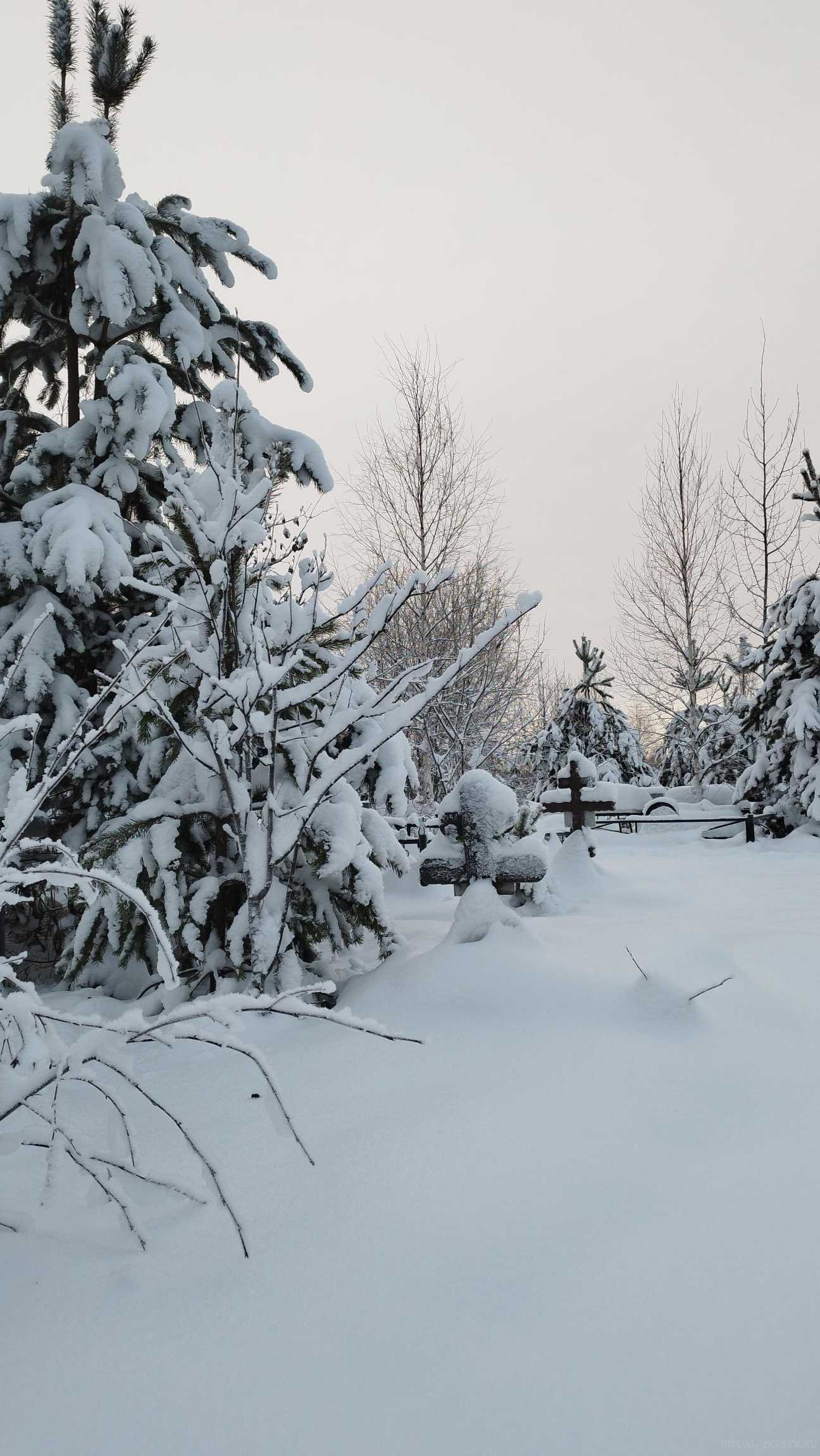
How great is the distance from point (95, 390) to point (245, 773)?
3128 millimetres

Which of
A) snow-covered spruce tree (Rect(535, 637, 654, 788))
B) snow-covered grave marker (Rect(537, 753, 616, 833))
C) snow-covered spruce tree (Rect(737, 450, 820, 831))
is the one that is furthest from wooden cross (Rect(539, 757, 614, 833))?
snow-covered spruce tree (Rect(535, 637, 654, 788))

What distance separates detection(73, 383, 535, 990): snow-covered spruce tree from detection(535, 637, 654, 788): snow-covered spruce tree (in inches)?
577

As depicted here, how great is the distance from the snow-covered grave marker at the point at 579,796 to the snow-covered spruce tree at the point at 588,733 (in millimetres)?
11182

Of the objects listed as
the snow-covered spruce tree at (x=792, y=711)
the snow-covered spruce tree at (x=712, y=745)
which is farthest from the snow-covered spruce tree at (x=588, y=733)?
the snow-covered spruce tree at (x=792, y=711)

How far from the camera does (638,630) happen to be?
19.1 metres

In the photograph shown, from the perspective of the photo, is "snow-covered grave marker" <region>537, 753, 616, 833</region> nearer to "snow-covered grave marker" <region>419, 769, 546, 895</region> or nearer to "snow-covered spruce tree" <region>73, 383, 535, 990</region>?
"snow-covered grave marker" <region>419, 769, 546, 895</region>

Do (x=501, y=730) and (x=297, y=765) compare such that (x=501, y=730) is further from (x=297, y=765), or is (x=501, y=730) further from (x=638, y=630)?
(x=297, y=765)

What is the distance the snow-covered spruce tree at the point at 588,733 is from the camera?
18031 millimetres

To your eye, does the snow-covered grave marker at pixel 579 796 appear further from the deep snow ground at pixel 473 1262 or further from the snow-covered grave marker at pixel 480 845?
the deep snow ground at pixel 473 1262

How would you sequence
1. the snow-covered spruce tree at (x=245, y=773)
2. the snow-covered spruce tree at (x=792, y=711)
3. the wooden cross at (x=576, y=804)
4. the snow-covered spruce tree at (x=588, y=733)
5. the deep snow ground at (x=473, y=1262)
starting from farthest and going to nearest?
the snow-covered spruce tree at (x=588, y=733)
the snow-covered spruce tree at (x=792, y=711)
the wooden cross at (x=576, y=804)
the snow-covered spruce tree at (x=245, y=773)
the deep snow ground at (x=473, y=1262)

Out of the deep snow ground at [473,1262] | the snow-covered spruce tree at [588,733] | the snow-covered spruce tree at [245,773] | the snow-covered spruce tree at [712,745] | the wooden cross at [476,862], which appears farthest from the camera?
the snow-covered spruce tree at [588,733]

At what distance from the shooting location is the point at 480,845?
3.88 metres

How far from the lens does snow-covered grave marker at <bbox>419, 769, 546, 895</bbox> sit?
153 inches

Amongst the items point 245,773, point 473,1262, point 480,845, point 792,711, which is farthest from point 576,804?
point 473,1262
